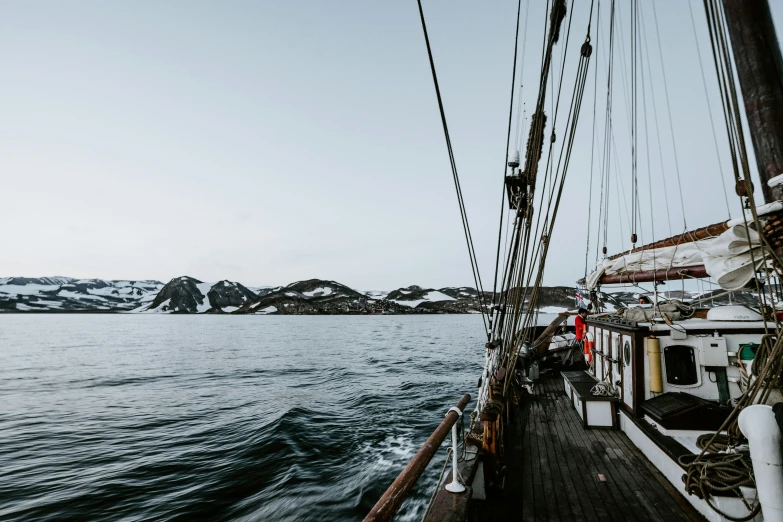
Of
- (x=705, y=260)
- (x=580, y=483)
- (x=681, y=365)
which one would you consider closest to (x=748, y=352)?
(x=681, y=365)

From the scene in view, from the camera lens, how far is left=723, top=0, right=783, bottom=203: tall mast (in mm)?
4613

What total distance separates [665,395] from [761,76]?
5405 mm

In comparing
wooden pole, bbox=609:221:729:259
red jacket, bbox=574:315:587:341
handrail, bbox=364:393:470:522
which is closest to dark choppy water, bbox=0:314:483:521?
red jacket, bbox=574:315:587:341

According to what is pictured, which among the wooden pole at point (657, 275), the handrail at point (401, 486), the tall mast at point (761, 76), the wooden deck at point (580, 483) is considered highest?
the tall mast at point (761, 76)

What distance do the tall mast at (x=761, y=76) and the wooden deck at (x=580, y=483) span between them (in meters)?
4.46

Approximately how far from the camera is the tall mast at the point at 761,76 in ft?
15.1

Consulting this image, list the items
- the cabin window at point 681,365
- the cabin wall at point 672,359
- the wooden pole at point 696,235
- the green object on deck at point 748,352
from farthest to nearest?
the wooden pole at point 696,235
the cabin window at point 681,365
the cabin wall at point 672,359
the green object on deck at point 748,352

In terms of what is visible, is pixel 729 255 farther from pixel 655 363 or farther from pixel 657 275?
pixel 657 275

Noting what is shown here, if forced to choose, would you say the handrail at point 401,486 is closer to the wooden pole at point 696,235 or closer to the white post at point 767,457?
the white post at point 767,457

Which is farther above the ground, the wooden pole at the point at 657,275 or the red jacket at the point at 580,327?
the wooden pole at the point at 657,275

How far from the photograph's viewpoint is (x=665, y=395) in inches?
272

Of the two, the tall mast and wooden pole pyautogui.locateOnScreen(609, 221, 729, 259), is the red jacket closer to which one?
wooden pole pyautogui.locateOnScreen(609, 221, 729, 259)

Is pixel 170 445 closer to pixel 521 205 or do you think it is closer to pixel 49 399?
pixel 521 205

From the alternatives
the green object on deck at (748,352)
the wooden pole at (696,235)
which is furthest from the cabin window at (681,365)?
the wooden pole at (696,235)
